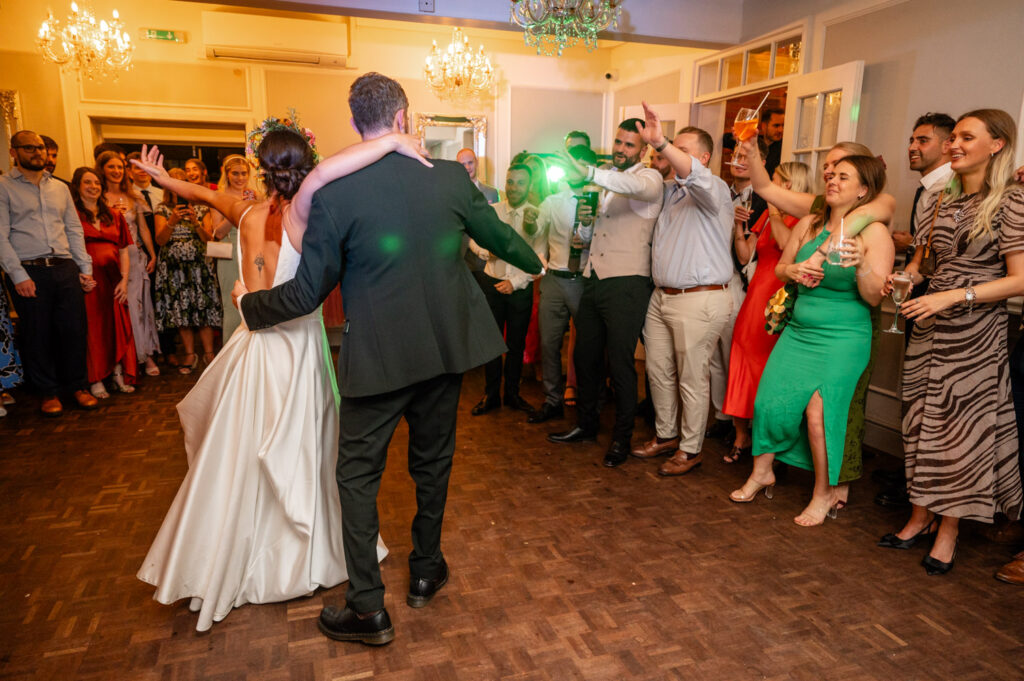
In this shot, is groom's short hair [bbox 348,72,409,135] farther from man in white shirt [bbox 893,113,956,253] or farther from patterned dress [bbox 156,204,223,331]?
patterned dress [bbox 156,204,223,331]

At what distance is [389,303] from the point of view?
184 centimetres

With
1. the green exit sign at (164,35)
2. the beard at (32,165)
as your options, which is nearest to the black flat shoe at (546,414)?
the beard at (32,165)

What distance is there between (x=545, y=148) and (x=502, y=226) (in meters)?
6.93

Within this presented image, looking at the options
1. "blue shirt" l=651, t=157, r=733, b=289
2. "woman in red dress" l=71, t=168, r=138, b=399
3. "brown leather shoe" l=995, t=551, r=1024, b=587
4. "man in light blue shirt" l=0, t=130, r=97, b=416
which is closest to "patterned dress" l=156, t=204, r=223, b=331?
"woman in red dress" l=71, t=168, r=138, b=399

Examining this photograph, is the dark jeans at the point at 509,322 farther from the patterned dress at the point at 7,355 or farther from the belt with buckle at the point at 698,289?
the patterned dress at the point at 7,355

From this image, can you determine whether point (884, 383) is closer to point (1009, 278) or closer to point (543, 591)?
point (1009, 278)

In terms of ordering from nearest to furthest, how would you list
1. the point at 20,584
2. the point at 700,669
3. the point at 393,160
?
the point at 393,160 → the point at 700,669 → the point at 20,584

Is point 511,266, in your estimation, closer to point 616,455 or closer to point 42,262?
point 616,455

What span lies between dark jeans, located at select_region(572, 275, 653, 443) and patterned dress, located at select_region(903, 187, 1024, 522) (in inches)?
52.7

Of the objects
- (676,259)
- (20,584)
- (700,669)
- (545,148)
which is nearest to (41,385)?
(20,584)

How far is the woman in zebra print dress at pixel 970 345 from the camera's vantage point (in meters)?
2.41

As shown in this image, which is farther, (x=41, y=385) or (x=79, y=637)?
(x=41, y=385)

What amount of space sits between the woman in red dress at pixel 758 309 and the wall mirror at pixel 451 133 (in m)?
5.38

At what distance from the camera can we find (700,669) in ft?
6.41
